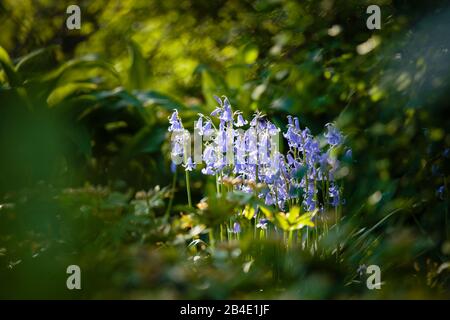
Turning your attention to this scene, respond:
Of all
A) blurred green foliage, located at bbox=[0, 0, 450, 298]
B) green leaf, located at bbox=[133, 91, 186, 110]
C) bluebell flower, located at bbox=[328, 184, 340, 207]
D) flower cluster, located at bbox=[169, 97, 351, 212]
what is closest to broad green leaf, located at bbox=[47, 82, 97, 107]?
blurred green foliage, located at bbox=[0, 0, 450, 298]

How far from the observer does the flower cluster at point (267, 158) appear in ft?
8.52

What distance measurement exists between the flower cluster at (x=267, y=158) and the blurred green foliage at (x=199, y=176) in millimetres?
270

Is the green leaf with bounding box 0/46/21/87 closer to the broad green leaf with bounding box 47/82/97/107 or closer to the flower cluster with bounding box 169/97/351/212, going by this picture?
the broad green leaf with bounding box 47/82/97/107

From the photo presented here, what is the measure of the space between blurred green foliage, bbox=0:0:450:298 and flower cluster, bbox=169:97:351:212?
27 cm

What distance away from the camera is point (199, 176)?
3.88 meters

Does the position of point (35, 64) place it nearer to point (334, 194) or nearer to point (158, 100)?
point (158, 100)

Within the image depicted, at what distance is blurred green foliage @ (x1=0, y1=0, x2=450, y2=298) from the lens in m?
2.00

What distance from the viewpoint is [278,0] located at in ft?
11.2

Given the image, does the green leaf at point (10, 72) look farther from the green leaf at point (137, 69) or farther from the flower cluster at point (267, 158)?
the flower cluster at point (267, 158)

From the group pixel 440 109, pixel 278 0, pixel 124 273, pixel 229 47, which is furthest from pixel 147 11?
pixel 124 273

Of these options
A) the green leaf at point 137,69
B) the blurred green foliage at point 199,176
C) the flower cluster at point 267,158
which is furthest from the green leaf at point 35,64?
the flower cluster at point 267,158

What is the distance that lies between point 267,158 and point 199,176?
1287 mm

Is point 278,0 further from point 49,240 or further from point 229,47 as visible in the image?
point 49,240

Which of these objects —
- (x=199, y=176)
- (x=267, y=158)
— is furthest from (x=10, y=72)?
(x=267, y=158)
